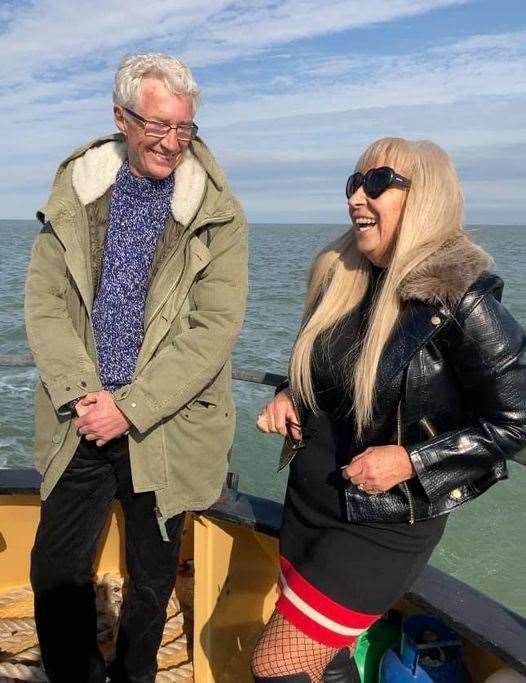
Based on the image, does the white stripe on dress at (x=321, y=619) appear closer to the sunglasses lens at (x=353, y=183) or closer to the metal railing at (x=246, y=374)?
the metal railing at (x=246, y=374)

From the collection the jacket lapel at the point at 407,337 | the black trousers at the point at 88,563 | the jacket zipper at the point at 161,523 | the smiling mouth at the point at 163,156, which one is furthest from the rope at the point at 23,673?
the smiling mouth at the point at 163,156

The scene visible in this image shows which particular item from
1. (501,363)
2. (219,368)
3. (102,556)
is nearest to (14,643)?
(102,556)

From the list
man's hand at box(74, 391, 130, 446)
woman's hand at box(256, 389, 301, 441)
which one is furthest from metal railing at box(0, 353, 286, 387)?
man's hand at box(74, 391, 130, 446)

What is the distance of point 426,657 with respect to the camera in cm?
221

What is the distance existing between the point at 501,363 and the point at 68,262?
1.36 metres

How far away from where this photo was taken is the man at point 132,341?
2.27 m

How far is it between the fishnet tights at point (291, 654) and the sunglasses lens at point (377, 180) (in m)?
1.24

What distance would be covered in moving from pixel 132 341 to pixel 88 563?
82 cm

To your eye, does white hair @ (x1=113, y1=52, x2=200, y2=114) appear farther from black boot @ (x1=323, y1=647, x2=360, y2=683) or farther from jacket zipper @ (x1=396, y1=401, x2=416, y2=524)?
black boot @ (x1=323, y1=647, x2=360, y2=683)

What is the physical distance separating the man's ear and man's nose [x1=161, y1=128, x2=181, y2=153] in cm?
14

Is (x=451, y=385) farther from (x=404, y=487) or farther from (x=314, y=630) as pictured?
(x=314, y=630)

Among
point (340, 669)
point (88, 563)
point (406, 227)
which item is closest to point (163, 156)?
point (406, 227)

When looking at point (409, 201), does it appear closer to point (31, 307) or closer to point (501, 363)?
point (501, 363)

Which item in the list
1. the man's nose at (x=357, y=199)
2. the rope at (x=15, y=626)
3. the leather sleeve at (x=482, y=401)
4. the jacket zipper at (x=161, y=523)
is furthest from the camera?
the rope at (x=15, y=626)
